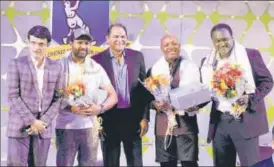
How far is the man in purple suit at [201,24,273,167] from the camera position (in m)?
3.95

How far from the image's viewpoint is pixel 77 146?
13.3ft

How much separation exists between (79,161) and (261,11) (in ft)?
6.33

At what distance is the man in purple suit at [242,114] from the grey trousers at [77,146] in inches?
37.7

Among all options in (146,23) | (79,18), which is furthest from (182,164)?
(79,18)

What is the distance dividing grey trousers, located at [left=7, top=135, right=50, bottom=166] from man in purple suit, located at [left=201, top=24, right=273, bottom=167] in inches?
54.1

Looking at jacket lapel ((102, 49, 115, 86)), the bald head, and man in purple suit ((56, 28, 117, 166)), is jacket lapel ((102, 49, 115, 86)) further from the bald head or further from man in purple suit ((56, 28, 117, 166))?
the bald head

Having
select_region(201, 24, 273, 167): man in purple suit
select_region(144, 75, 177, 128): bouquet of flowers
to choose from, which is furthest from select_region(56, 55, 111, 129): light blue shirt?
select_region(201, 24, 273, 167): man in purple suit

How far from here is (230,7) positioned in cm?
417

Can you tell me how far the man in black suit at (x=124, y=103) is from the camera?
13.4 ft

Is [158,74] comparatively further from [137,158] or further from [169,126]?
[137,158]

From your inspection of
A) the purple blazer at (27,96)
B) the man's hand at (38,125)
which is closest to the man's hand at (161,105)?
the purple blazer at (27,96)

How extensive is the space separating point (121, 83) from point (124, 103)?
17cm

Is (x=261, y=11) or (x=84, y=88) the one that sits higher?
(x=261, y=11)

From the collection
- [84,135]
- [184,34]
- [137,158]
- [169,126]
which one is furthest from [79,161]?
[184,34]
